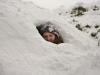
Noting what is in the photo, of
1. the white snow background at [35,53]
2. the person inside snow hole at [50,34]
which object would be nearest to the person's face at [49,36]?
the person inside snow hole at [50,34]

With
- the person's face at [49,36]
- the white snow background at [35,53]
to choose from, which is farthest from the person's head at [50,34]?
the white snow background at [35,53]

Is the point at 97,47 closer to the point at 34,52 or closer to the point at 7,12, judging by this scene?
the point at 34,52

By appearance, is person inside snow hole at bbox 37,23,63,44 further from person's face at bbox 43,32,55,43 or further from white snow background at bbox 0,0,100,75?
white snow background at bbox 0,0,100,75

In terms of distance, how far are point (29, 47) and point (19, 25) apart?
0.71 metres

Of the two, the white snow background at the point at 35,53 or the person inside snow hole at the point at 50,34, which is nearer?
the white snow background at the point at 35,53

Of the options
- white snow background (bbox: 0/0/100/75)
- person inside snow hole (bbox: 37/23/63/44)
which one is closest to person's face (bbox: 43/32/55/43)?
person inside snow hole (bbox: 37/23/63/44)

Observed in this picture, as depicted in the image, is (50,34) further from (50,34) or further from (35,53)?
(35,53)

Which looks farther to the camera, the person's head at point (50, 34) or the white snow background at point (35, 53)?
the person's head at point (50, 34)

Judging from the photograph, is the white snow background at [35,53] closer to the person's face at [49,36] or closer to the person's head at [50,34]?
the person's head at [50,34]

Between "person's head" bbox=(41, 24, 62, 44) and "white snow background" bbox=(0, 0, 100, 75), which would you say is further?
"person's head" bbox=(41, 24, 62, 44)

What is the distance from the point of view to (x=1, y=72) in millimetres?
2227

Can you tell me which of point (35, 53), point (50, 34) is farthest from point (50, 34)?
point (35, 53)

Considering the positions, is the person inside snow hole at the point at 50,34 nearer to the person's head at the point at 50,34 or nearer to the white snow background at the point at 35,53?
the person's head at the point at 50,34

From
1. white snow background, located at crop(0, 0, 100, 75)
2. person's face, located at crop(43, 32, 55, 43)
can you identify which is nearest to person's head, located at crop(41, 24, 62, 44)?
person's face, located at crop(43, 32, 55, 43)
